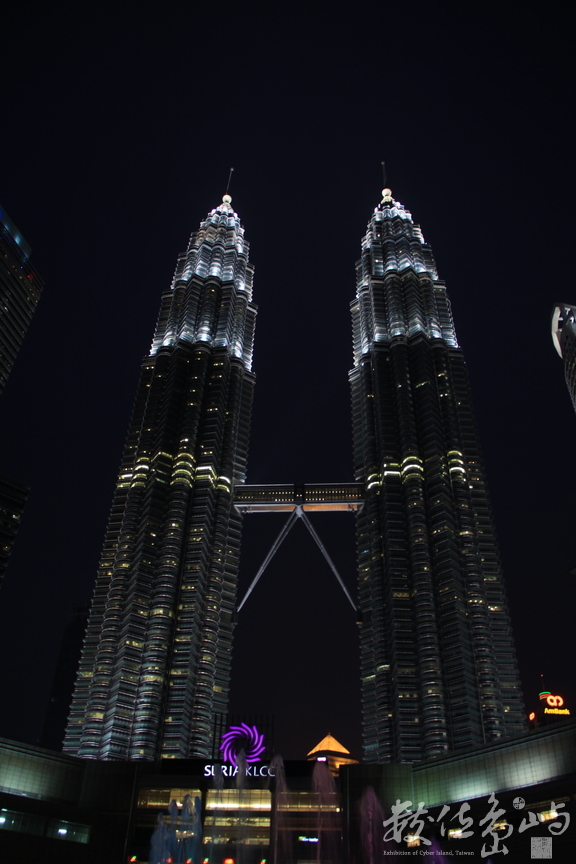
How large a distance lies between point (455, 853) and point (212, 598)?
69632 mm

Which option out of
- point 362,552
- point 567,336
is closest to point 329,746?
point 362,552

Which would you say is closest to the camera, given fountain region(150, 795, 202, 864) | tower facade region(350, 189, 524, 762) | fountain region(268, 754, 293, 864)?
fountain region(150, 795, 202, 864)

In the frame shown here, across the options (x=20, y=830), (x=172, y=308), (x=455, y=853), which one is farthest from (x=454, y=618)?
(x=172, y=308)

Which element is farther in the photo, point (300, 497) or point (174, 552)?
point (300, 497)

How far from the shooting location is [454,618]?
128 m

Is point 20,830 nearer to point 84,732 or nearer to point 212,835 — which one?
point 212,835

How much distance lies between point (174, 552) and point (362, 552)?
3844cm

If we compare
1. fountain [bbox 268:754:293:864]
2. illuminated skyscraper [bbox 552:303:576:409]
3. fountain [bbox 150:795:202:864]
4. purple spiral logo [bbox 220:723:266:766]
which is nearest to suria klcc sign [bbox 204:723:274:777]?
purple spiral logo [bbox 220:723:266:766]

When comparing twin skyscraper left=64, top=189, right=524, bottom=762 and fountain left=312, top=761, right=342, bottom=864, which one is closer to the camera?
fountain left=312, top=761, right=342, bottom=864

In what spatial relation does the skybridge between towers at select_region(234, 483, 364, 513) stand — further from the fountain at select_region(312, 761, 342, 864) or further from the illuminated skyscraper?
the fountain at select_region(312, 761, 342, 864)

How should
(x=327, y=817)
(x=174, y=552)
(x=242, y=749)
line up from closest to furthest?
1. (x=327, y=817)
2. (x=242, y=749)
3. (x=174, y=552)

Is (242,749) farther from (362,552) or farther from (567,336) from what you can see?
(567,336)

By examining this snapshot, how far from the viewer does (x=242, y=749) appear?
360 ft

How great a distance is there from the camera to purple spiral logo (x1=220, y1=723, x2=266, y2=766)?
10906cm
